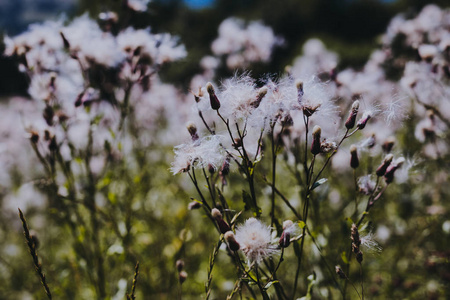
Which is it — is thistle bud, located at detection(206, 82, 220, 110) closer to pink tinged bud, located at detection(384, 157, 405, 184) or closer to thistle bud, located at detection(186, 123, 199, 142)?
thistle bud, located at detection(186, 123, 199, 142)

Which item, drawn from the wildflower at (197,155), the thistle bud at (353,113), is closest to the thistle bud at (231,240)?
the wildflower at (197,155)

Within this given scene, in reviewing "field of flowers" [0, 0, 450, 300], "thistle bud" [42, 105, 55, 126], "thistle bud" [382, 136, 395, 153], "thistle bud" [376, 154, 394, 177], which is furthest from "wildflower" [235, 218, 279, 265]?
"thistle bud" [42, 105, 55, 126]

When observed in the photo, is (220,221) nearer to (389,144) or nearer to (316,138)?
(316,138)

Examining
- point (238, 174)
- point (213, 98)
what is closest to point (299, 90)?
point (213, 98)

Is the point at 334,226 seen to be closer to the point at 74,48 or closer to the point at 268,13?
the point at 74,48

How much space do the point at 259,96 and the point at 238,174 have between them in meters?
0.94

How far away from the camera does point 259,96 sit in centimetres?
100

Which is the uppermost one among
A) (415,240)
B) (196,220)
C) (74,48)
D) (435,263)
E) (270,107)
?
(74,48)

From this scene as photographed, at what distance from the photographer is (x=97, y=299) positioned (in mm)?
1783

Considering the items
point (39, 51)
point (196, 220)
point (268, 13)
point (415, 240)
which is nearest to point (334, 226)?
point (415, 240)

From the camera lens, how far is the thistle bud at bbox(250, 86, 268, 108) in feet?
3.23

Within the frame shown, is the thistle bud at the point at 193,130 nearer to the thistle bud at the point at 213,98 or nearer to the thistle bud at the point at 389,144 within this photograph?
the thistle bud at the point at 213,98

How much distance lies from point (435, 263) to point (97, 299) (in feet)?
6.10

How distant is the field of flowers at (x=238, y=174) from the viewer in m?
1.05
